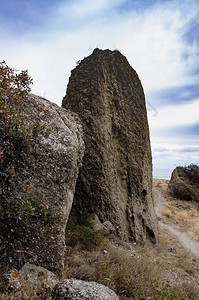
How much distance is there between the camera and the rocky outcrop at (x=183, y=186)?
73.6ft

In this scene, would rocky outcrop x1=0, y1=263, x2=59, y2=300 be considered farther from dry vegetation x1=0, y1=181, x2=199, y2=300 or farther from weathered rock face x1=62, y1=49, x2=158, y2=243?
weathered rock face x1=62, y1=49, x2=158, y2=243

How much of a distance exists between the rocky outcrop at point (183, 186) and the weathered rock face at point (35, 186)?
20.4 meters

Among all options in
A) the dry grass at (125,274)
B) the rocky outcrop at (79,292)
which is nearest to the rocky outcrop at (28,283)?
the rocky outcrop at (79,292)

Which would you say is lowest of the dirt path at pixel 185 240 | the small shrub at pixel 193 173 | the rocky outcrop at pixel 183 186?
the dirt path at pixel 185 240

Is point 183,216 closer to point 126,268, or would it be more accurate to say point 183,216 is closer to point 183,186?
point 183,186

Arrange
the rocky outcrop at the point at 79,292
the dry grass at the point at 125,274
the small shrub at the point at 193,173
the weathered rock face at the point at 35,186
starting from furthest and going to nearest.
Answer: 1. the small shrub at the point at 193,173
2. the dry grass at the point at 125,274
3. the weathered rock face at the point at 35,186
4. the rocky outcrop at the point at 79,292

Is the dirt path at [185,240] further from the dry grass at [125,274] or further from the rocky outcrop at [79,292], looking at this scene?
the rocky outcrop at [79,292]

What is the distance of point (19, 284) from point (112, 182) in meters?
5.13

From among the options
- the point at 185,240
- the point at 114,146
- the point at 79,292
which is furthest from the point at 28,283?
the point at 185,240

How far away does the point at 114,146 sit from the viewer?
28.6 feet

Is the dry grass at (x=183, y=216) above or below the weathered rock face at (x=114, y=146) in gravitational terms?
below

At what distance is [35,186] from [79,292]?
1.90 metres

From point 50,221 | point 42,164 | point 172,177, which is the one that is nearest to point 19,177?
point 42,164

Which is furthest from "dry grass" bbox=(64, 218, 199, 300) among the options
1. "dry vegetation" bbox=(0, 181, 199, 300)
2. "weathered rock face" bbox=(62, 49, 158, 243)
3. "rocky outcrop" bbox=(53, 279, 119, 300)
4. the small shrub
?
the small shrub
